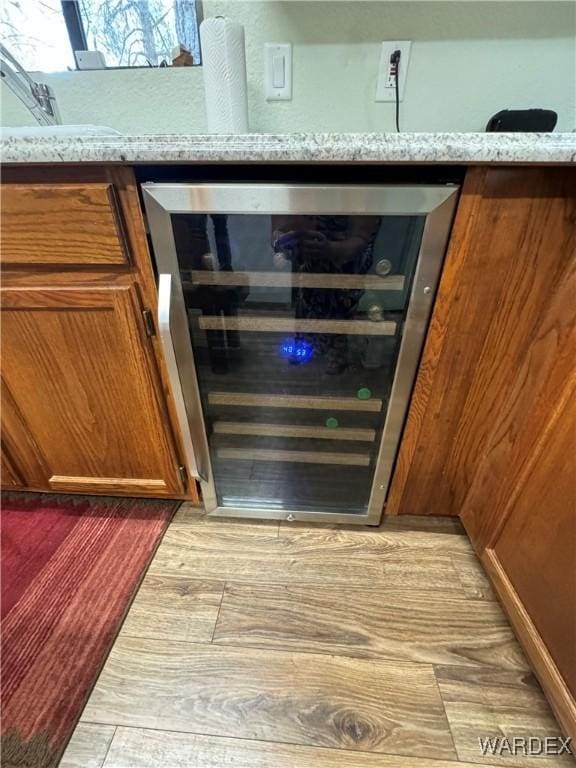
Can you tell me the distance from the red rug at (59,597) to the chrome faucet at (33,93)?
113 cm

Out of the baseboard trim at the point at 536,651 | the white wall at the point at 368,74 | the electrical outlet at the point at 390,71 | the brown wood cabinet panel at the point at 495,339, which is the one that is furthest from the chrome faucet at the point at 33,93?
the baseboard trim at the point at 536,651

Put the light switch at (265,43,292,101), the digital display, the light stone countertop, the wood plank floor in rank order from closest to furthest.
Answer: the light stone countertop → the wood plank floor → the digital display → the light switch at (265,43,292,101)

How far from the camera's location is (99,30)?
0.97 metres

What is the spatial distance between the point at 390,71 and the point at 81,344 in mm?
1108

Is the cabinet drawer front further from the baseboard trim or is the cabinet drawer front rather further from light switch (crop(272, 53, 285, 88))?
the baseboard trim

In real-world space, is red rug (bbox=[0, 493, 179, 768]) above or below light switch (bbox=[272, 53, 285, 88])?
below

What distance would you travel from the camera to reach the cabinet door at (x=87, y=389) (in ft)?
2.22

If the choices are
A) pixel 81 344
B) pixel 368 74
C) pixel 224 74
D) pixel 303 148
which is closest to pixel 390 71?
pixel 368 74

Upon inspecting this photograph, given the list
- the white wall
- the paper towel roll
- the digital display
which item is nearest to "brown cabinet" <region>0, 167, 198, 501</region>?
the digital display

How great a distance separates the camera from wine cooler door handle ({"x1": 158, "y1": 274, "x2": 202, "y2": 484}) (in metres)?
0.62

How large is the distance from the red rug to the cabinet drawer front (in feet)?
2.41

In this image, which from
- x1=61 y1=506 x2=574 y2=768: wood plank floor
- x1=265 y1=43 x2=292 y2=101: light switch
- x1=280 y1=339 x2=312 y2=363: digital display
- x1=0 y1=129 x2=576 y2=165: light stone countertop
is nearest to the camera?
x1=0 y1=129 x2=576 y2=165: light stone countertop

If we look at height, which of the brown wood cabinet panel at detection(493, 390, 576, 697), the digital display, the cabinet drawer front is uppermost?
the cabinet drawer front

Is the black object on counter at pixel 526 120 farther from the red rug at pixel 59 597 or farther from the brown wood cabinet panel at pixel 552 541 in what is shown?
the red rug at pixel 59 597
